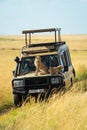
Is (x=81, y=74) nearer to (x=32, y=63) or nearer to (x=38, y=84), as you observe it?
(x=32, y=63)

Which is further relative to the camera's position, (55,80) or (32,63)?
(32,63)

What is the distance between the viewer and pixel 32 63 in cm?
1659

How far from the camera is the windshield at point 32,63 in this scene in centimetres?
1653

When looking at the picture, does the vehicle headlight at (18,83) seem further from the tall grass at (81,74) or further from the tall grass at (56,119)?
the tall grass at (81,74)

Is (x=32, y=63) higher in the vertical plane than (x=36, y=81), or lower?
higher

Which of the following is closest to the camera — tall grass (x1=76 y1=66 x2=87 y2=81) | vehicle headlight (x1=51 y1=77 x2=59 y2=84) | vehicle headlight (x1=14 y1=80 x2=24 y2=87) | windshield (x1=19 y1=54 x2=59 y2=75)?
vehicle headlight (x1=51 y1=77 x2=59 y2=84)

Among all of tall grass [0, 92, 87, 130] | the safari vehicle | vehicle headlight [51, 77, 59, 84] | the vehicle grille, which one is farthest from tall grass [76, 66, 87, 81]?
tall grass [0, 92, 87, 130]

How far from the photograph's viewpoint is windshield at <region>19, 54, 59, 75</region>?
16531mm

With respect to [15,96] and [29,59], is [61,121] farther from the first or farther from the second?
[29,59]

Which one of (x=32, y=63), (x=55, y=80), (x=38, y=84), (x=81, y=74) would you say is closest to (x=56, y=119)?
(x=55, y=80)

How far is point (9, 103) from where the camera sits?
53.8 feet

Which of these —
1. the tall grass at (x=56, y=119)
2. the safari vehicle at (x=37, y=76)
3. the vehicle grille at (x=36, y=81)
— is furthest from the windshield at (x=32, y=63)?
the tall grass at (x=56, y=119)

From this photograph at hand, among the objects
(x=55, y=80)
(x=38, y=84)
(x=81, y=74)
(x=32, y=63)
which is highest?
(x=32, y=63)

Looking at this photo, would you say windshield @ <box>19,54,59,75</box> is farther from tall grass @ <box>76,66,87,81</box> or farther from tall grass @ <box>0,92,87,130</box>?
tall grass @ <box>76,66,87,81</box>
